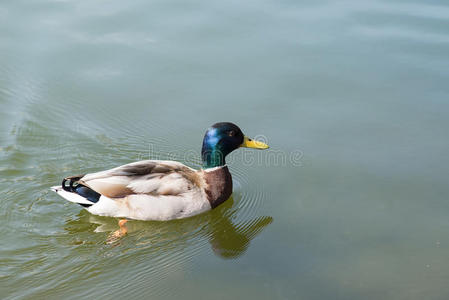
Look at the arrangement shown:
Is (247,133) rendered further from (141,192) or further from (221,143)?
(141,192)

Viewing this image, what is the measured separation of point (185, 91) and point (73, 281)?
3.96 meters

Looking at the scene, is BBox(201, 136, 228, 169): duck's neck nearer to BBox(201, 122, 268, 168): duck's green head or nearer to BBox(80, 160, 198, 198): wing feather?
BBox(201, 122, 268, 168): duck's green head

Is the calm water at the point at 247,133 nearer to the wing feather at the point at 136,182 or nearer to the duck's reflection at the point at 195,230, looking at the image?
the duck's reflection at the point at 195,230

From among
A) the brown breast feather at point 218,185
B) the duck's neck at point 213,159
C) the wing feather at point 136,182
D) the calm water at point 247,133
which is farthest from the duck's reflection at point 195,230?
the duck's neck at point 213,159

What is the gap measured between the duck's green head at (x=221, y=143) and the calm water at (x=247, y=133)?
1.66ft

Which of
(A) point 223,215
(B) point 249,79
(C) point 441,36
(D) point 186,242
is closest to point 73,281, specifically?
(D) point 186,242

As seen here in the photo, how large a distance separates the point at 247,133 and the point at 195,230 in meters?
1.90

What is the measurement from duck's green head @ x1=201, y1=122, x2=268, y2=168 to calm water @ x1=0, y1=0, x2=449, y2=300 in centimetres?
51

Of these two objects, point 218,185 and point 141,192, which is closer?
point 141,192

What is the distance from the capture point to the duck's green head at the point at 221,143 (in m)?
6.76

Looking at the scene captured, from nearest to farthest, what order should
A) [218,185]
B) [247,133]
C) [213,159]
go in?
[218,185] → [213,159] → [247,133]

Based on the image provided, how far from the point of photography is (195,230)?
6344mm

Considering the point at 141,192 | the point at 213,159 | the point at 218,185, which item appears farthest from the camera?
the point at 213,159

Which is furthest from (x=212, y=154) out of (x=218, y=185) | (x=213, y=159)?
(x=218, y=185)
